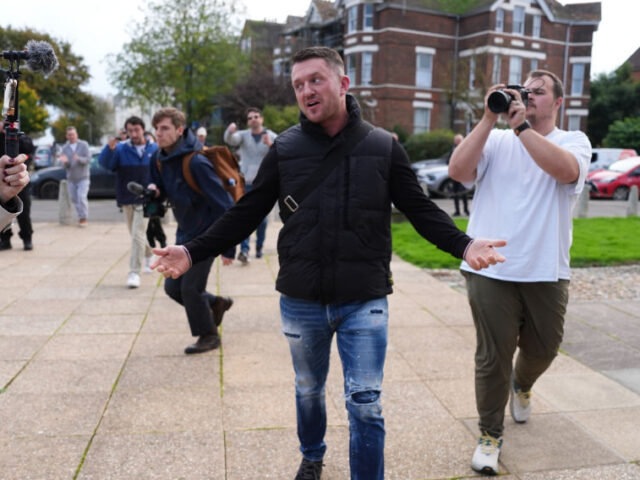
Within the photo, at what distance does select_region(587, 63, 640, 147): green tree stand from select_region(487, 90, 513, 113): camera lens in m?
45.5

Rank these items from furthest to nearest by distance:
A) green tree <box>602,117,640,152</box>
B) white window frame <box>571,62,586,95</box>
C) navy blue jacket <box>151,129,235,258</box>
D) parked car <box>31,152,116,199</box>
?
1. white window frame <box>571,62,586,95</box>
2. green tree <box>602,117,640,152</box>
3. parked car <box>31,152,116,199</box>
4. navy blue jacket <box>151,129,235,258</box>

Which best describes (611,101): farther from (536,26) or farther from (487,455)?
(487,455)

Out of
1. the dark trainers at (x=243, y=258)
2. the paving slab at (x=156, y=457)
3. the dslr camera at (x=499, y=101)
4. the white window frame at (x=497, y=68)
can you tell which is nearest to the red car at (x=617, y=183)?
the white window frame at (x=497, y=68)

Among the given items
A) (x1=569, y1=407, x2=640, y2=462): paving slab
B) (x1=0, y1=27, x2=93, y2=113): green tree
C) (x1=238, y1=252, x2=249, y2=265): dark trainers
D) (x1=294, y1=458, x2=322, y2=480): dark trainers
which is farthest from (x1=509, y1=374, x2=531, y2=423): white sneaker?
(x1=0, y1=27, x2=93, y2=113): green tree

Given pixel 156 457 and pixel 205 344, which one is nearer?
pixel 156 457

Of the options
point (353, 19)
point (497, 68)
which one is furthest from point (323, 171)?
point (353, 19)

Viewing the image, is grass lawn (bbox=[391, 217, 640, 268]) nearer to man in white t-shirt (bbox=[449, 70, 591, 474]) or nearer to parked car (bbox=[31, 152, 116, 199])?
man in white t-shirt (bbox=[449, 70, 591, 474])

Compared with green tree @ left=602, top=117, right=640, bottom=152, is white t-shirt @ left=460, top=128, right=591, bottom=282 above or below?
below

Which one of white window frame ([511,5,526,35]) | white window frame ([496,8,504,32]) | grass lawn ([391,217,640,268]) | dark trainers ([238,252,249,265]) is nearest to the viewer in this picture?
dark trainers ([238,252,249,265])

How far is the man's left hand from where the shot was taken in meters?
2.25

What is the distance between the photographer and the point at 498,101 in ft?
9.35

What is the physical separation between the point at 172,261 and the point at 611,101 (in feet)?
158

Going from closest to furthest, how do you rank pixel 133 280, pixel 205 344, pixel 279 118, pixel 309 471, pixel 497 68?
pixel 309 471 → pixel 205 344 → pixel 133 280 → pixel 279 118 → pixel 497 68

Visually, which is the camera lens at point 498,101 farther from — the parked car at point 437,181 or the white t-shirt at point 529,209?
the parked car at point 437,181
